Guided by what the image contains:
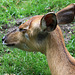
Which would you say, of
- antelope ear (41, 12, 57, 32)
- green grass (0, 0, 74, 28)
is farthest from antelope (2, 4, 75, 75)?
green grass (0, 0, 74, 28)

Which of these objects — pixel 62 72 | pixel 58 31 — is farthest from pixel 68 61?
pixel 58 31

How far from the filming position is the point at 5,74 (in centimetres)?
434

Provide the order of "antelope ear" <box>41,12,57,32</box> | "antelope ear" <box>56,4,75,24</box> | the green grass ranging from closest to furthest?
"antelope ear" <box>41,12,57,32</box> < "antelope ear" <box>56,4,75,24</box> < the green grass

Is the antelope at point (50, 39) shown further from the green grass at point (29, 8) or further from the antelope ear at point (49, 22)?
the green grass at point (29, 8)

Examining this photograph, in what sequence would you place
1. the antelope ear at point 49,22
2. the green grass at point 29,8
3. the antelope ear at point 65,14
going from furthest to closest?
the green grass at point 29,8 → the antelope ear at point 65,14 → the antelope ear at point 49,22

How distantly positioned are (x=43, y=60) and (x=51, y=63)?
1461 mm

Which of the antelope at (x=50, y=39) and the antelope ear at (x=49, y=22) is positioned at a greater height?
the antelope ear at (x=49, y=22)

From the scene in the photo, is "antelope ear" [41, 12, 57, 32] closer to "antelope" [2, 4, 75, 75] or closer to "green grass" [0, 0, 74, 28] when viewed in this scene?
"antelope" [2, 4, 75, 75]

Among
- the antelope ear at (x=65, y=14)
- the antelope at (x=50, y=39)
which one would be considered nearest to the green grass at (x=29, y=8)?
the antelope at (x=50, y=39)

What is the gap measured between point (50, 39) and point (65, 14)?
709 millimetres

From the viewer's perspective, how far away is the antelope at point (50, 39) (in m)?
3.12

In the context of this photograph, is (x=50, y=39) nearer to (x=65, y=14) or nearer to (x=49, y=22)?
(x=49, y=22)

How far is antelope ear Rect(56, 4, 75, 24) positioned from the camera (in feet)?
12.0

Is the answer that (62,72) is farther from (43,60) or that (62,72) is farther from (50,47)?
(43,60)
